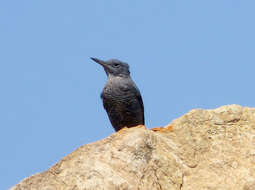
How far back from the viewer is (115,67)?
14.9 meters

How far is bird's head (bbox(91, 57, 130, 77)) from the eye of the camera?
584 inches

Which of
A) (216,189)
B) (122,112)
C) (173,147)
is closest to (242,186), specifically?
(216,189)

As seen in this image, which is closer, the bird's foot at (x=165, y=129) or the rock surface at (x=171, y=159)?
the rock surface at (x=171, y=159)

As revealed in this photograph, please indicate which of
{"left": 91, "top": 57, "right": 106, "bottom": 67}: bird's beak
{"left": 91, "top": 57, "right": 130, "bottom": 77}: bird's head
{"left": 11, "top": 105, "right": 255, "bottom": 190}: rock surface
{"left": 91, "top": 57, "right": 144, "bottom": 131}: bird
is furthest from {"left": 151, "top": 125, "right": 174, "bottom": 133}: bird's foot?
{"left": 91, "top": 57, "right": 106, "bottom": 67}: bird's beak

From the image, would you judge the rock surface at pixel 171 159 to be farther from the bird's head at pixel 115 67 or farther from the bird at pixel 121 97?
the bird's head at pixel 115 67

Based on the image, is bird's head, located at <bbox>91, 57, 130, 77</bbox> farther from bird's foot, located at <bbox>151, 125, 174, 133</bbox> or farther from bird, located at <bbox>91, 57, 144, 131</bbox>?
bird's foot, located at <bbox>151, 125, 174, 133</bbox>

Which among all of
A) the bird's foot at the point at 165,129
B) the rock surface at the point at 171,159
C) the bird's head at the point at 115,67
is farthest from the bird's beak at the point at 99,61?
the rock surface at the point at 171,159

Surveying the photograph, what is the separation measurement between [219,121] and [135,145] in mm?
1942

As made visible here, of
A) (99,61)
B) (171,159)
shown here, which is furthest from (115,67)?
(171,159)

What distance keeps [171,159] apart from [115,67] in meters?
5.14

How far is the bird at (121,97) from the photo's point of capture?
14367 mm

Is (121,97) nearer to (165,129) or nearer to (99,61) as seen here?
(99,61)

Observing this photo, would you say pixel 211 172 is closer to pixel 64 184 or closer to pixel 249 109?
pixel 249 109

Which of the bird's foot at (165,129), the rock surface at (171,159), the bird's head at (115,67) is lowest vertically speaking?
the rock surface at (171,159)
